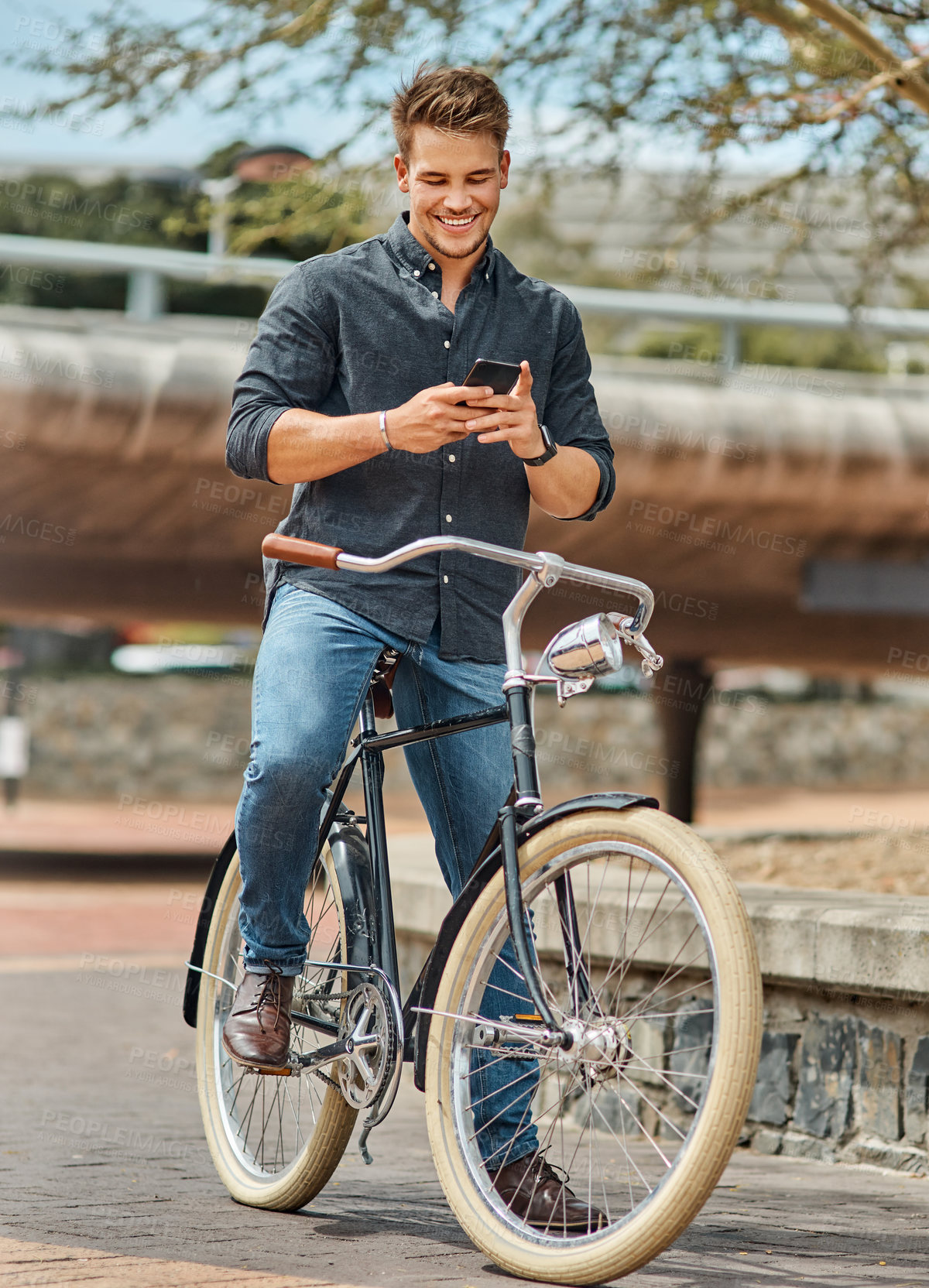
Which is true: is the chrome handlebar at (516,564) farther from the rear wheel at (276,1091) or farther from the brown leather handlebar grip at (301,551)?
the rear wheel at (276,1091)

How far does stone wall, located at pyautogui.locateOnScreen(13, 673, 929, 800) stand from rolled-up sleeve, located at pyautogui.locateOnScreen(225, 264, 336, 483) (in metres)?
20.3

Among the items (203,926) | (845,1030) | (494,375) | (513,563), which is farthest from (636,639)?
(845,1030)

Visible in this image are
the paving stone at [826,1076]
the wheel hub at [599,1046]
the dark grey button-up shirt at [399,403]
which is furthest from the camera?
the paving stone at [826,1076]

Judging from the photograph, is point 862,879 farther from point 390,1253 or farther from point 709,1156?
point 709,1156

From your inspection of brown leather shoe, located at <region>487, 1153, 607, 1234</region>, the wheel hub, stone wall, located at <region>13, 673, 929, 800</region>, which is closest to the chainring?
brown leather shoe, located at <region>487, 1153, 607, 1234</region>

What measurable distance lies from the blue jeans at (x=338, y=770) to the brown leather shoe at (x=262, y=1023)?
0.12 ft

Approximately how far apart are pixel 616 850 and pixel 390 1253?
0.93 m

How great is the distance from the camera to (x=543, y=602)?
45.8ft

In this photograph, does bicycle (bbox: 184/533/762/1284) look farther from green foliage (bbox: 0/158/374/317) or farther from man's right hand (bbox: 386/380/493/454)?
green foliage (bbox: 0/158/374/317)

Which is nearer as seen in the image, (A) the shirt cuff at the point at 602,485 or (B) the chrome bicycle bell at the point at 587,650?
(B) the chrome bicycle bell at the point at 587,650

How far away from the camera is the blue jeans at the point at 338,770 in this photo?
2.80 m

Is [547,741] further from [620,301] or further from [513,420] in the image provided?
[513,420]

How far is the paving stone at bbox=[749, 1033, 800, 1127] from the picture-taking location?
4.10 m

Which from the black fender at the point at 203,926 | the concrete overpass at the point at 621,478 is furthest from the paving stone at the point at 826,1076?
the concrete overpass at the point at 621,478
